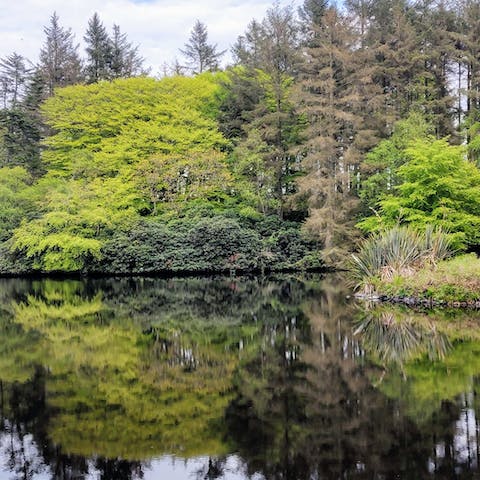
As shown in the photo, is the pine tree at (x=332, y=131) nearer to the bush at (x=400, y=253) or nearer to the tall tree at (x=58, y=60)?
the bush at (x=400, y=253)

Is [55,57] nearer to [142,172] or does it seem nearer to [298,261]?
[142,172]

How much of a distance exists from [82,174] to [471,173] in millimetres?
21223

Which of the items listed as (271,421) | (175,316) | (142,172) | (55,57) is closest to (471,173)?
(175,316)

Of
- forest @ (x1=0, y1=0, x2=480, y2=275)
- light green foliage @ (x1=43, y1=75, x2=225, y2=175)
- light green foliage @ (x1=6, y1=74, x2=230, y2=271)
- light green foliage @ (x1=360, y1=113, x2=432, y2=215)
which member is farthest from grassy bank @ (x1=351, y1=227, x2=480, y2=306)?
light green foliage @ (x1=43, y1=75, x2=225, y2=175)

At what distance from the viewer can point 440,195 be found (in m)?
22.6

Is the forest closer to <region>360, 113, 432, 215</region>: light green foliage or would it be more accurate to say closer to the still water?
<region>360, 113, 432, 215</region>: light green foliage

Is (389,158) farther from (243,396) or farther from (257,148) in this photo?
(243,396)

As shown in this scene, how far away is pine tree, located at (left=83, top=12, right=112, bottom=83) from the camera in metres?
42.5

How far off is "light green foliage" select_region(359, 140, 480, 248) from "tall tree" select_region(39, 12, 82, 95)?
2849 cm

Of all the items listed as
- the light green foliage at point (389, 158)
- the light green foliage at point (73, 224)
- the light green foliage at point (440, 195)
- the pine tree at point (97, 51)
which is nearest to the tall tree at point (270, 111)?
the light green foliage at point (389, 158)

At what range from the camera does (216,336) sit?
11711mm

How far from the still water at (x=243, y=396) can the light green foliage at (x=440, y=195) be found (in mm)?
8677

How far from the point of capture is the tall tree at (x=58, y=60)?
42.5m

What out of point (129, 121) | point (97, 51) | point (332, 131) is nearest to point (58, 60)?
point (97, 51)
